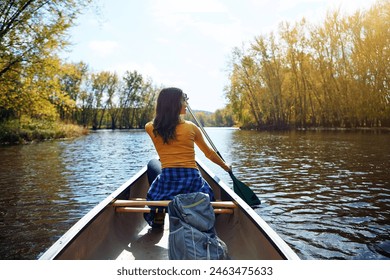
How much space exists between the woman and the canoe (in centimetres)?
28

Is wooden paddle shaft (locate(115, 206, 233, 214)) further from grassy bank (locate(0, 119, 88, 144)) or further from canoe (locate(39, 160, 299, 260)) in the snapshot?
A: grassy bank (locate(0, 119, 88, 144))

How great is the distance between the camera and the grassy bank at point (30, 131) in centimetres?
1830

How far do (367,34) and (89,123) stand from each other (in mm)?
46203

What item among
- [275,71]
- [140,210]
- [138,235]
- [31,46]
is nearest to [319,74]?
[275,71]

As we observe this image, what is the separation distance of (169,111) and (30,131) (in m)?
20.0

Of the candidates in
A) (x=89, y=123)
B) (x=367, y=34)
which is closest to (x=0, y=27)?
(x=367, y=34)

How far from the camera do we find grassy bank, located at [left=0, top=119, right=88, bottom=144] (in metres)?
18.3

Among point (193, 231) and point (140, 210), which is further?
point (140, 210)

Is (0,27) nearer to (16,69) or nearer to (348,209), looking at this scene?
(16,69)

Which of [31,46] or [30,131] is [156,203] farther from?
[30,131]

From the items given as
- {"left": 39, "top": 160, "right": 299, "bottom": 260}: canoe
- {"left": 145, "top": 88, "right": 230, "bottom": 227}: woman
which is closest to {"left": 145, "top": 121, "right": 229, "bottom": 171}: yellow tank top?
{"left": 145, "top": 88, "right": 230, "bottom": 227}: woman

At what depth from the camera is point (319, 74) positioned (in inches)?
1326

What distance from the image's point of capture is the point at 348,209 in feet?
A: 16.5
